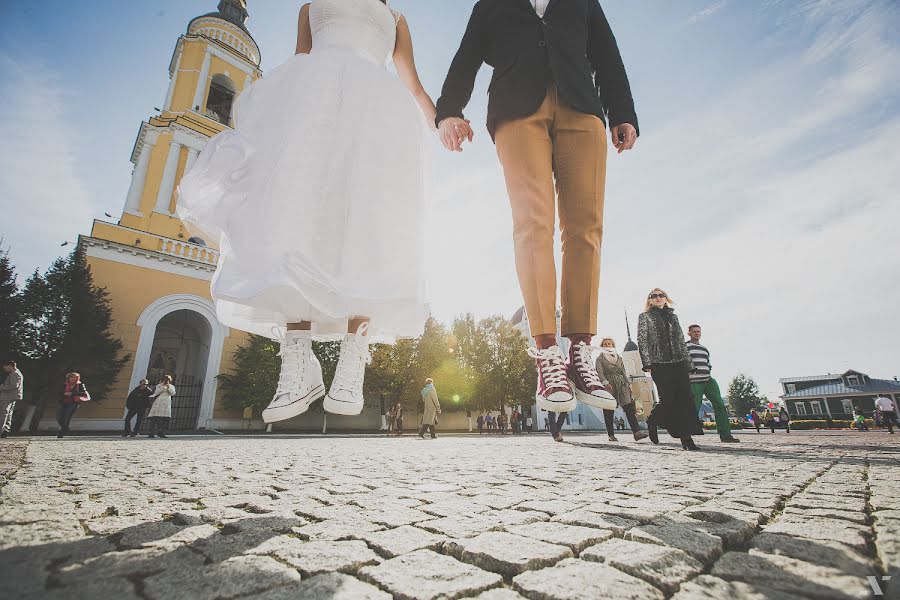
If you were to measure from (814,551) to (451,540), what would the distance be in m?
0.88

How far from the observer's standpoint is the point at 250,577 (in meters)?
0.88

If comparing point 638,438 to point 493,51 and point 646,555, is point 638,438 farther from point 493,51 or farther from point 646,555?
point 646,555

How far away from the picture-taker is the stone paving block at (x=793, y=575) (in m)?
0.77

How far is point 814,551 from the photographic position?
0.99 meters

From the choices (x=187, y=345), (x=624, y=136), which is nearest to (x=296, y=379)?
(x=624, y=136)

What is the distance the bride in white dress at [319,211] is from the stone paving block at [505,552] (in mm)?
1233

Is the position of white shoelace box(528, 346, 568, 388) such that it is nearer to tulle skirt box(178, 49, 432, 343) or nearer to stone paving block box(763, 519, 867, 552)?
tulle skirt box(178, 49, 432, 343)

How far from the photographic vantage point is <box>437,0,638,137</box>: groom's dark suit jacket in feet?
9.09

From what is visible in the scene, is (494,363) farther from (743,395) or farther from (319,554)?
(743,395)

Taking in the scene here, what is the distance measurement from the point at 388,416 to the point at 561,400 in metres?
26.8

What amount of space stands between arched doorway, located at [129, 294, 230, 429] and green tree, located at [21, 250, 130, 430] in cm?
109

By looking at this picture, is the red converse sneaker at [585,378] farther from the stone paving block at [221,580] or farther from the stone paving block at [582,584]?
the stone paving block at [221,580]

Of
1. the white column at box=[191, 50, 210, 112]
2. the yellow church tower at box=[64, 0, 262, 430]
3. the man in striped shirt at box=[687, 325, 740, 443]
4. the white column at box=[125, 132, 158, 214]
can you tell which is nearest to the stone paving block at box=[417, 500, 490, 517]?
the man in striped shirt at box=[687, 325, 740, 443]

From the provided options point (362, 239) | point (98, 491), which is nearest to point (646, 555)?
point (362, 239)
